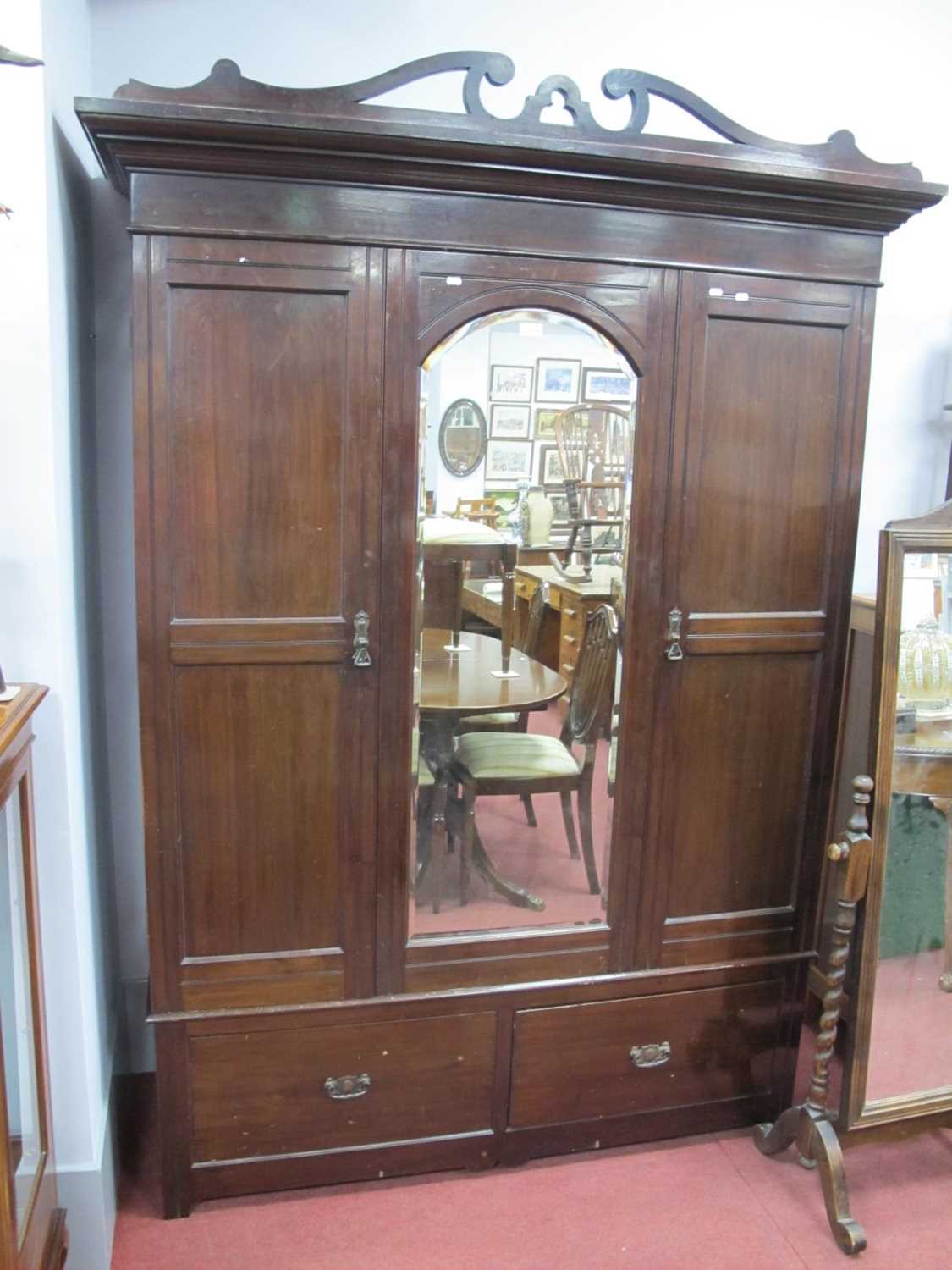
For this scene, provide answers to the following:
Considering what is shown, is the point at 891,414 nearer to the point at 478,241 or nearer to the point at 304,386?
the point at 478,241

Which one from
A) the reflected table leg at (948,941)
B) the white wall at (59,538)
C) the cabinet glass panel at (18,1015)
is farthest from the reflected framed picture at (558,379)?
the reflected table leg at (948,941)

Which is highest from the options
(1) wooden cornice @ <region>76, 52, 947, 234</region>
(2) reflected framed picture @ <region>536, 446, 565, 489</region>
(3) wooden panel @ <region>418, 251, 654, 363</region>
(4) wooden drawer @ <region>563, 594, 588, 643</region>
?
(1) wooden cornice @ <region>76, 52, 947, 234</region>

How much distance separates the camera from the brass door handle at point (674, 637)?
6.08ft

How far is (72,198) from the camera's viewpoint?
5.78 ft

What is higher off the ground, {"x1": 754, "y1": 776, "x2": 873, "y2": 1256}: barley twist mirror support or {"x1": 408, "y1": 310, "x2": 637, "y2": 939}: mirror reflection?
{"x1": 408, "y1": 310, "x2": 637, "y2": 939}: mirror reflection

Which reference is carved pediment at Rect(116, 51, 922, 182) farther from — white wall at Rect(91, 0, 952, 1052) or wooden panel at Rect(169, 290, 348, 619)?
white wall at Rect(91, 0, 952, 1052)

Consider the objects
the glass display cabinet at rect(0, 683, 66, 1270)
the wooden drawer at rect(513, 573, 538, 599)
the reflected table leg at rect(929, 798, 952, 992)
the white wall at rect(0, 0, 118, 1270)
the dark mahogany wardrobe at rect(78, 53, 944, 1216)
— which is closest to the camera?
the glass display cabinet at rect(0, 683, 66, 1270)

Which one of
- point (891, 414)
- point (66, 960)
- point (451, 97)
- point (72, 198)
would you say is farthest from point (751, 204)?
point (66, 960)

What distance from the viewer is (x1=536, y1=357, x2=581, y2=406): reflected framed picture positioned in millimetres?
1765

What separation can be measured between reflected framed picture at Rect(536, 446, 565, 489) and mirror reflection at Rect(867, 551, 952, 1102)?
69 cm

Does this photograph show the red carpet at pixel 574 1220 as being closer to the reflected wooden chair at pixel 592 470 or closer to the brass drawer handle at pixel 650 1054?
the brass drawer handle at pixel 650 1054

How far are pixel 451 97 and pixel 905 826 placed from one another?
1826mm

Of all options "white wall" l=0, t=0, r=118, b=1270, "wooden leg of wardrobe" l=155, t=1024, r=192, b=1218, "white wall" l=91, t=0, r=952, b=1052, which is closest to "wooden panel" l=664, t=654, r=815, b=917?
"white wall" l=91, t=0, r=952, b=1052

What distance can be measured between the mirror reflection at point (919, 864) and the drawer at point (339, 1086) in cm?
84
